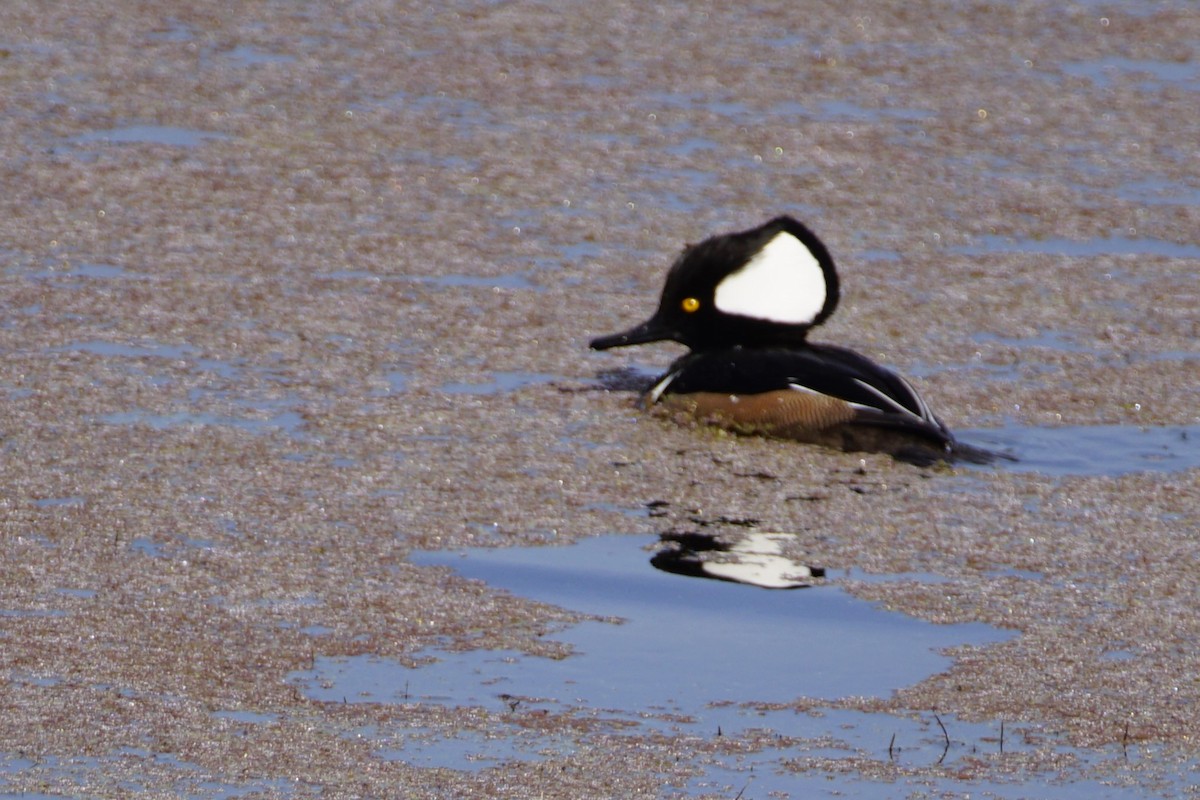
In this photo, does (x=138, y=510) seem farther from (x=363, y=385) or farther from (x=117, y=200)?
(x=117, y=200)

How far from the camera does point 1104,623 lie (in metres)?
4.36

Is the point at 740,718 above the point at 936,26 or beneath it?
beneath

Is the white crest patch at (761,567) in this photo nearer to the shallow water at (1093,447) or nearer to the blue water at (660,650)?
the blue water at (660,650)

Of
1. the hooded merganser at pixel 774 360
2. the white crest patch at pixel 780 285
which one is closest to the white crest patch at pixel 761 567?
the hooded merganser at pixel 774 360

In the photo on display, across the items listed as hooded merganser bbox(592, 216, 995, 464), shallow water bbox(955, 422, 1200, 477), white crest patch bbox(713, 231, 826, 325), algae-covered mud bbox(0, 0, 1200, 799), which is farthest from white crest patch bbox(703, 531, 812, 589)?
white crest patch bbox(713, 231, 826, 325)

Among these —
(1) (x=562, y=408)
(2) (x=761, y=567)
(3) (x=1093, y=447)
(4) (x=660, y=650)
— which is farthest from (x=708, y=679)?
(3) (x=1093, y=447)

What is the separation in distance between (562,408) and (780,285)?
2.64ft

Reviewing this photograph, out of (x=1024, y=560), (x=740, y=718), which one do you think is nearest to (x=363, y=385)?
(x=1024, y=560)

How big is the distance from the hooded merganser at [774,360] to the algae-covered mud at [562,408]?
108 mm

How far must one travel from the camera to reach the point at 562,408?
5.93 metres

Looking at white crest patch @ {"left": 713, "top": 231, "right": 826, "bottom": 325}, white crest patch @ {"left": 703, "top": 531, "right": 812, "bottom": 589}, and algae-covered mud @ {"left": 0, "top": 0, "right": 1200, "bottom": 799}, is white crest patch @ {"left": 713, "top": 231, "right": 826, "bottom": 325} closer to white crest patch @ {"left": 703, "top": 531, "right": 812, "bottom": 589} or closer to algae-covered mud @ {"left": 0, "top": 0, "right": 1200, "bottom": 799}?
algae-covered mud @ {"left": 0, "top": 0, "right": 1200, "bottom": 799}

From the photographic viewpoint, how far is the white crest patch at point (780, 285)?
6.07 meters

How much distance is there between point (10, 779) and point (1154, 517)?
3.22m

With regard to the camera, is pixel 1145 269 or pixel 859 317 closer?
pixel 859 317
